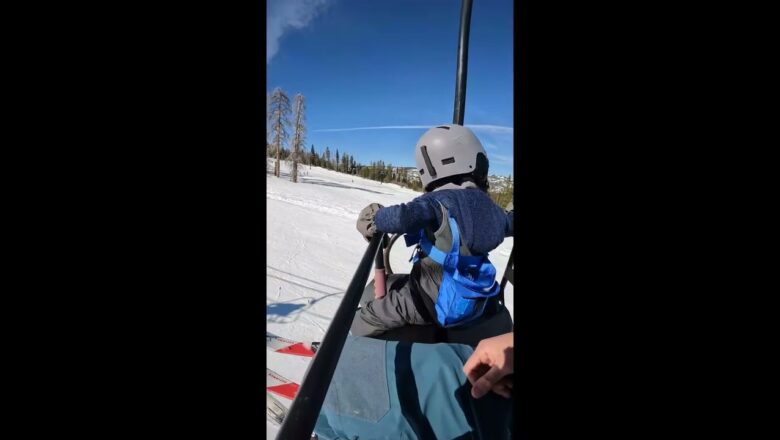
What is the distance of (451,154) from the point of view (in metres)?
1.79

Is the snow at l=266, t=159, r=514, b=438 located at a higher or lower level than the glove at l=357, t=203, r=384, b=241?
lower

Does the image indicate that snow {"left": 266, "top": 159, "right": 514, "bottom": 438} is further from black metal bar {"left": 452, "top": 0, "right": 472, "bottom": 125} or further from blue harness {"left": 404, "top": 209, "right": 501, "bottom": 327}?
black metal bar {"left": 452, "top": 0, "right": 472, "bottom": 125}

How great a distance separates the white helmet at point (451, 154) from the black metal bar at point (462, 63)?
0.14m

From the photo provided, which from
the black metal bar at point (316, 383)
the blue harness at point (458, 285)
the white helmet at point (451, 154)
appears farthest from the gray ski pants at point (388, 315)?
the black metal bar at point (316, 383)

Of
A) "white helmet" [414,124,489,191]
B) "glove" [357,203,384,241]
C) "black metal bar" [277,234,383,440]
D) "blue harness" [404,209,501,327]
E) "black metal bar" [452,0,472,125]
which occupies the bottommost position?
"blue harness" [404,209,501,327]

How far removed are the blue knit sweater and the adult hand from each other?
0.72 m

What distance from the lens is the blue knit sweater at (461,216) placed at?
4.91ft

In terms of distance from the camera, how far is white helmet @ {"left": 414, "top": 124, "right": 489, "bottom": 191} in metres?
1.78

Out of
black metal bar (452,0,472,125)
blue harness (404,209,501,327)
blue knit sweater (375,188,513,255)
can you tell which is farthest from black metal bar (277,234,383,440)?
black metal bar (452,0,472,125)

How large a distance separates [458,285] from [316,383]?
113 centimetres

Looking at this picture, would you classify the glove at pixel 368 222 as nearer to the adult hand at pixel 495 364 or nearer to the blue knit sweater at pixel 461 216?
the blue knit sweater at pixel 461 216
